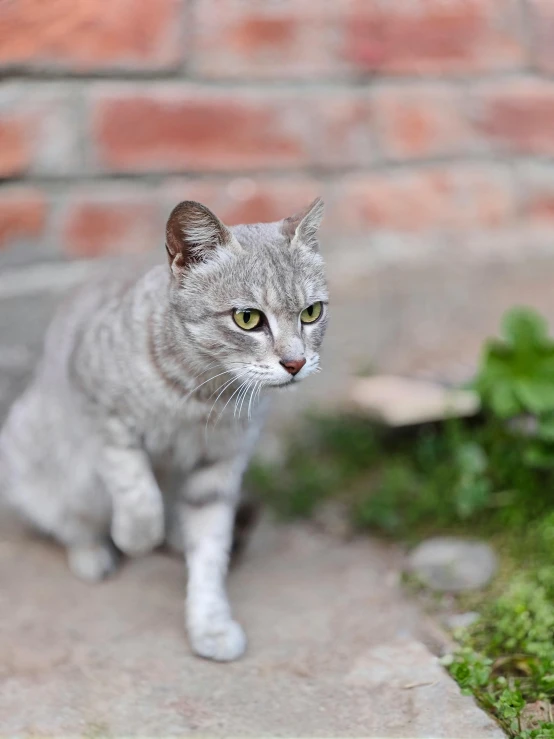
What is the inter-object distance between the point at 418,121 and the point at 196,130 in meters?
0.80

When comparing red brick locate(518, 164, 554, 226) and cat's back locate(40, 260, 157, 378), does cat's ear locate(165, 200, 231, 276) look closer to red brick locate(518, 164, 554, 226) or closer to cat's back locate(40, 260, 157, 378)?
cat's back locate(40, 260, 157, 378)

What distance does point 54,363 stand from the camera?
2.53 metres

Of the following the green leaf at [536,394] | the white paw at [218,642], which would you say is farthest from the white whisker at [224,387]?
the green leaf at [536,394]

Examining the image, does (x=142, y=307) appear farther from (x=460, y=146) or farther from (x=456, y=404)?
(x=460, y=146)

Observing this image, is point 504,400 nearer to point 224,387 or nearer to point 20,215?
point 224,387

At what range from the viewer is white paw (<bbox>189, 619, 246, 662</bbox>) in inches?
82.4

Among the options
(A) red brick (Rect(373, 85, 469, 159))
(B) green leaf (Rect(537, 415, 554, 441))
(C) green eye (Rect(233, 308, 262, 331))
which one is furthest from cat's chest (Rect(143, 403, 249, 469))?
(A) red brick (Rect(373, 85, 469, 159))

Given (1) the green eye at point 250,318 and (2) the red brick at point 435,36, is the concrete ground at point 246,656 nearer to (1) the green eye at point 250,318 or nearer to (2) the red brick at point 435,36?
(1) the green eye at point 250,318

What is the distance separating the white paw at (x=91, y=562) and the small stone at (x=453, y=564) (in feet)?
2.86

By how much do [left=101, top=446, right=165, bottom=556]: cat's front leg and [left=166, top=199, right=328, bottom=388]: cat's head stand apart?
1.06 feet

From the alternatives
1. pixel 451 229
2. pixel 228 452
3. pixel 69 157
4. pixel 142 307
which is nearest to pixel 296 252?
pixel 142 307

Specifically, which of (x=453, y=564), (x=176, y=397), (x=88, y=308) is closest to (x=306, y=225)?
(x=176, y=397)

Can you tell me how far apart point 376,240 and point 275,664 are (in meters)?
1.63

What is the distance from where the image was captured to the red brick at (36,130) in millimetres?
2680
